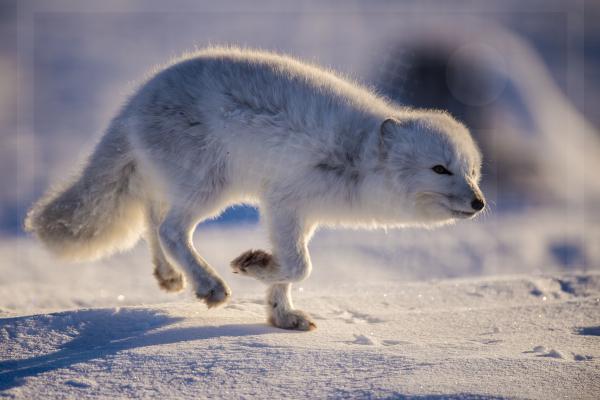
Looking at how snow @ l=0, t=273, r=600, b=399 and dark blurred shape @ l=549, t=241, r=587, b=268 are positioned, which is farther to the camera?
dark blurred shape @ l=549, t=241, r=587, b=268

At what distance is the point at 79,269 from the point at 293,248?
103 inches

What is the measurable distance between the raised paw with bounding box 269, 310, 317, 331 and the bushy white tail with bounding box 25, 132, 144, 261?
3.44 ft

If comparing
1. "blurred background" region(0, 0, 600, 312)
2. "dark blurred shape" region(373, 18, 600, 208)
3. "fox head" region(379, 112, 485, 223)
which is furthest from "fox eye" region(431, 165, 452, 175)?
"dark blurred shape" region(373, 18, 600, 208)

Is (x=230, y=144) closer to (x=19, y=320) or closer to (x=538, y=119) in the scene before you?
(x=19, y=320)

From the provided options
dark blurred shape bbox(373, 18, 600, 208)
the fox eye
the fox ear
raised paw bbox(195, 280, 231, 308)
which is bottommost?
raised paw bbox(195, 280, 231, 308)

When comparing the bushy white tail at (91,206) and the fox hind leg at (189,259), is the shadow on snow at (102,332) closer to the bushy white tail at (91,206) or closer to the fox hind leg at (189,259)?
the fox hind leg at (189,259)

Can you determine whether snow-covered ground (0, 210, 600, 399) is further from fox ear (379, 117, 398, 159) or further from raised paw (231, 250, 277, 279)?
fox ear (379, 117, 398, 159)

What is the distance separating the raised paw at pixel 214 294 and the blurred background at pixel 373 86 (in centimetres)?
109

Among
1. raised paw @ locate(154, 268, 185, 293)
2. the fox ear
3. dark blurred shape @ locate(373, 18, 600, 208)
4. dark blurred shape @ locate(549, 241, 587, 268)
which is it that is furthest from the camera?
dark blurred shape @ locate(373, 18, 600, 208)

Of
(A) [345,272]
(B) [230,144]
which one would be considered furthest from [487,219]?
(B) [230,144]

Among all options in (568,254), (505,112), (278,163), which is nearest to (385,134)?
(278,163)

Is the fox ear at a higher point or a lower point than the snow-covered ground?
higher

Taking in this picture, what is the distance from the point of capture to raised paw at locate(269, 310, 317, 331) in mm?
3297

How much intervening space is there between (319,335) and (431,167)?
0.97 metres
